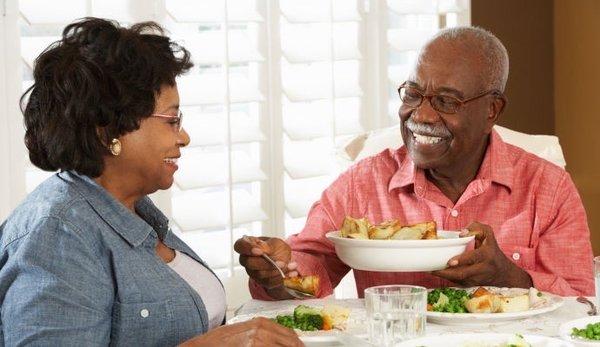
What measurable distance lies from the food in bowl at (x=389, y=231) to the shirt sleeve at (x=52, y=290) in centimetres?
57

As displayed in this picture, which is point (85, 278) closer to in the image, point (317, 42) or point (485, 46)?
point (485, 46)

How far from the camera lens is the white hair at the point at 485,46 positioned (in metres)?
2.56

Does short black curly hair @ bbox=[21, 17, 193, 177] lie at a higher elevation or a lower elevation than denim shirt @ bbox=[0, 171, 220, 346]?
higher

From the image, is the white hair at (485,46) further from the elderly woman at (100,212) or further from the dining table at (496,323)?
the elderly woman at (100,212)

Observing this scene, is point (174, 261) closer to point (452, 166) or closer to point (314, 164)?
point (452, 166)

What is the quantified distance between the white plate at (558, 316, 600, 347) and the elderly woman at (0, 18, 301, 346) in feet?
1.49

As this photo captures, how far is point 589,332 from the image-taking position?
5.97ft

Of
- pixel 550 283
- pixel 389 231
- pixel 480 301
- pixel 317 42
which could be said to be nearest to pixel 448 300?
pixel 480 301

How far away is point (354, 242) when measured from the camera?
213cm

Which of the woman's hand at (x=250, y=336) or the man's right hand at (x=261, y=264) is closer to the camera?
the woman's hand at (x=250, y=336)

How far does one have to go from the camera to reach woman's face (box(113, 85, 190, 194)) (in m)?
1.94

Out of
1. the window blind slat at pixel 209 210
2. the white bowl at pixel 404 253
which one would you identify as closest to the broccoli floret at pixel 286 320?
the white bowl at pixel 404 253

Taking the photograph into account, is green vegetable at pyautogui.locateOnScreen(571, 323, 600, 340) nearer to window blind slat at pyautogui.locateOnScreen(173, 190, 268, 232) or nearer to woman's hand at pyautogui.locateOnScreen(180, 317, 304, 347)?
woman's hand at pyautogui.locateOnScreen(180, 317, 304, 347)

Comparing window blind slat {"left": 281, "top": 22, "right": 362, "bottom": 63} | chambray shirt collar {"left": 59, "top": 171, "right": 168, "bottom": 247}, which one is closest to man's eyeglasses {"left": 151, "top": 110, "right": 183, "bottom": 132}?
chambray shirt collar {"left": 59, "top": 171, "right": 168, "bottom": 247}
